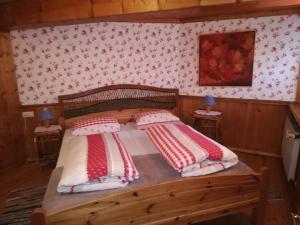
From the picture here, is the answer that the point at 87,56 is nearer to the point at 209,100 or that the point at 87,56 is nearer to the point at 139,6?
the point at 139,6

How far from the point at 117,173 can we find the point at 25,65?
250cm

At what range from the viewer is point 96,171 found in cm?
173

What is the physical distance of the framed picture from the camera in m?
3.46

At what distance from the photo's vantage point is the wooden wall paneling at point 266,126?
3383 millimetres

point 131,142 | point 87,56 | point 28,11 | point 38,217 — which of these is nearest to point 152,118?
point 131,142

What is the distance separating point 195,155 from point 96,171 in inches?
32.3

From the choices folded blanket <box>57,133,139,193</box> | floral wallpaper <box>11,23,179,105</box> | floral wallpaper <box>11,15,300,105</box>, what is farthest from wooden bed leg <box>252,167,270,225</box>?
floral wallpaper <box>11,23,179,105</box>

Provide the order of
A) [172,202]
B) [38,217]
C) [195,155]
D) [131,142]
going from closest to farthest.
Result: [38,217] → [172,202] → [195,155] → [131,142]

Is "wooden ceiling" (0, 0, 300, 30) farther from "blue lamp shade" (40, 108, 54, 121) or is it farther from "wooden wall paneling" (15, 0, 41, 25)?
"blue lamp shade" (40, 108, 54, 121)

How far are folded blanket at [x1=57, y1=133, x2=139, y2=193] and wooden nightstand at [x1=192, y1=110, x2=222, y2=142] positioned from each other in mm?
1838

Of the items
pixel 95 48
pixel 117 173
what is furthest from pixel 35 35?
pixel 117 173

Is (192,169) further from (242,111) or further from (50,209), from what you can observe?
(242,111)

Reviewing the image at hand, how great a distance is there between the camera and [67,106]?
3.45m

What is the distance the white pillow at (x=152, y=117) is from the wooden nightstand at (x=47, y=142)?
1.15 meters
